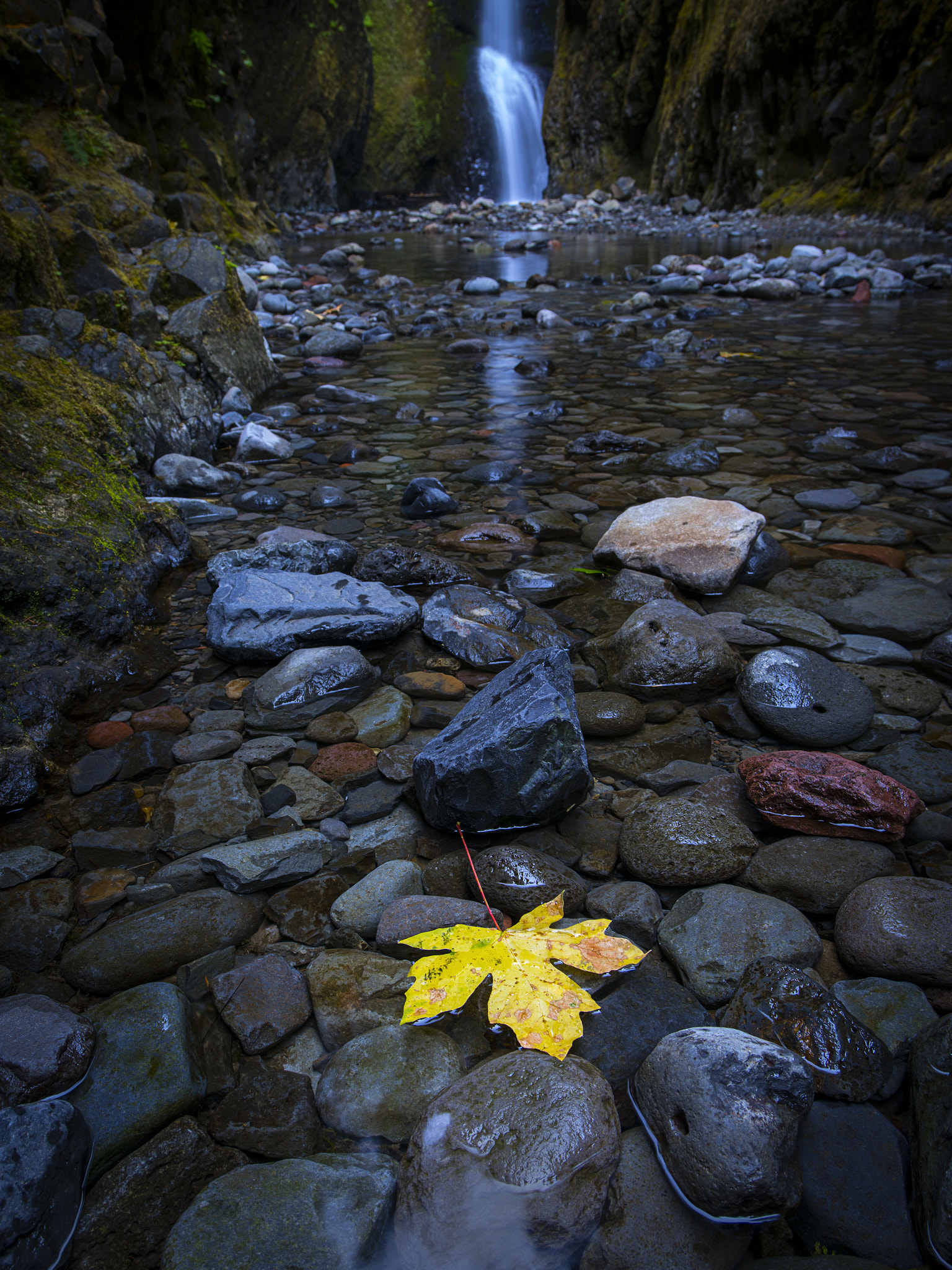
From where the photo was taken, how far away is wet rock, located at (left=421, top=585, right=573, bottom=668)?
7.77 ft

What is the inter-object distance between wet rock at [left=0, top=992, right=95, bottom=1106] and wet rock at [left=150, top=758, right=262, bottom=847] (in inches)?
19.8

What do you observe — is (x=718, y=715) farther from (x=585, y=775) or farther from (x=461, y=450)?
(x=461, y=450)

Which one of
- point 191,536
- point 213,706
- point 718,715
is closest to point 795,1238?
point 718,715

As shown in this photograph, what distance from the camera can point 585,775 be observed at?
5.53 feet

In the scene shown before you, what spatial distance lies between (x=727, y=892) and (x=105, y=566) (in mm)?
2094

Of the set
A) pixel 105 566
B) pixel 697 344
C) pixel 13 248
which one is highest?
pixel 13 248

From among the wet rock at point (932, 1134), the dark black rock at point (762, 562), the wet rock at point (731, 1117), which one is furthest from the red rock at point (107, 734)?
the dark black rock at point (762, 562)

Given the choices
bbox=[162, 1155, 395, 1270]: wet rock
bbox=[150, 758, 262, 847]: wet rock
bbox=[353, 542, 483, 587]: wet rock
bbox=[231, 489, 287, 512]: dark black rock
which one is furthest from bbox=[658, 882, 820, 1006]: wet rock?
bbox=[231, 489, 287, 512]: dark black rock

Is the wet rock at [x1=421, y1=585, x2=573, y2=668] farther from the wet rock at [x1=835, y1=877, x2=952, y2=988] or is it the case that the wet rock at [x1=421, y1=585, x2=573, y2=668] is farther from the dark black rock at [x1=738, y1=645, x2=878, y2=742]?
the wet rock at [x1=835, y1=877, x2=952, y2=988]

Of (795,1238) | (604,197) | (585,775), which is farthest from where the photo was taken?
(604,197)

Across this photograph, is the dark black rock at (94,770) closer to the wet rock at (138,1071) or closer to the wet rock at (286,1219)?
the wet rock at (138,1071)

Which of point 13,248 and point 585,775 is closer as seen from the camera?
point 585,775

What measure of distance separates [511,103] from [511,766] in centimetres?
4960

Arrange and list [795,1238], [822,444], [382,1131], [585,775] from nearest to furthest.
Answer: [795,1238], [382,1131], [585,775], [822,444]
